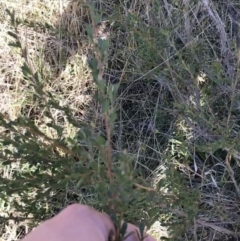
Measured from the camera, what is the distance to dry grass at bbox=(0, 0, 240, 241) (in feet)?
5.80

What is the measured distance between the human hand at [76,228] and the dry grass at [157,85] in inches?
25.5

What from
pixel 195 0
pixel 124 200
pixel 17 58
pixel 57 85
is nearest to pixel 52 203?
pixel 57 85

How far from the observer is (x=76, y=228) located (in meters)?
0.88

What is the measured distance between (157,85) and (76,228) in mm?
1348

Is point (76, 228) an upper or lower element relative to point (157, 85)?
upper

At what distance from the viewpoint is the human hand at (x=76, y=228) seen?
0.86m

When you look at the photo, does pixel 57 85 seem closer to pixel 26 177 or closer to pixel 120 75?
pixel 120 75

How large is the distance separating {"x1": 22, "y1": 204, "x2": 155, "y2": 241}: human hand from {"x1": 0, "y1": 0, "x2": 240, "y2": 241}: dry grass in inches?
25.5

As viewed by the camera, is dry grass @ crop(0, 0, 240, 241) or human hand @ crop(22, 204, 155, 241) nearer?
human hand @ crop(22, 204, 155, 241)

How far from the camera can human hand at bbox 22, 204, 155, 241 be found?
2.81 feet

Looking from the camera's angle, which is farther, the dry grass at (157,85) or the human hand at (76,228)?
the dry grass at (157,85)

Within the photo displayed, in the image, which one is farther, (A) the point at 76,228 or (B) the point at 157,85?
(B) the point at 157,85

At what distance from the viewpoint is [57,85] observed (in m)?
2.29

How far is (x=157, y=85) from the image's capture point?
217cm
